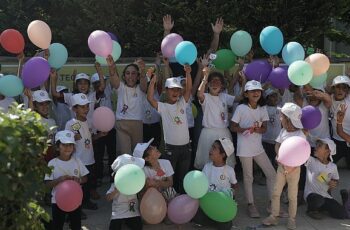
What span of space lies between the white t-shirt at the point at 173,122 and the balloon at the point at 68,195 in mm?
1392

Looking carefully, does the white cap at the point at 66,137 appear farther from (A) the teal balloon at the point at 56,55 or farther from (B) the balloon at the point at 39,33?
(B) the balloon at the point at 39,33

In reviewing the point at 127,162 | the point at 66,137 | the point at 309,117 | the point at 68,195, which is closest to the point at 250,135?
the point at 309,117

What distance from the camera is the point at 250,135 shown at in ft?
18.2

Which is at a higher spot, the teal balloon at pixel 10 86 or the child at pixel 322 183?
the teal balloon at pixel 10 86

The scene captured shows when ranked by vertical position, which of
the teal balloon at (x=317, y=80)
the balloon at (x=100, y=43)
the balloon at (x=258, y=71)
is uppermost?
the balloon at (x=100, y=43)

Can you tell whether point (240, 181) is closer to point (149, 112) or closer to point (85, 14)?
point (149, 112)

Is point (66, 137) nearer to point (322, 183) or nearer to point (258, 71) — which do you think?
point (258, 71)

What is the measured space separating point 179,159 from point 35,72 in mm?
1897

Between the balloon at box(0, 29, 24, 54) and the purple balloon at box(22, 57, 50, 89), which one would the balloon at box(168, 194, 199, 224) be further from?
the balloon at box(0, 29, 24, 54)

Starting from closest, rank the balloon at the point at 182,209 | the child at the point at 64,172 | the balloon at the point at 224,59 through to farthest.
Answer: the child at the point at 64,172 → the balloon at the point at 182,209 → the balloon at the point at 224,59

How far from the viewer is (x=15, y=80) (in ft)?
17.3

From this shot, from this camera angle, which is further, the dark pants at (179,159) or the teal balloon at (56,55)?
the teal balloon at (56,55)

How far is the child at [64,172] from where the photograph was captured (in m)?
4.75

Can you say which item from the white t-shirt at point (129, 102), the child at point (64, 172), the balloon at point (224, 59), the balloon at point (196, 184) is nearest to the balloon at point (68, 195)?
the child at point (64, 172)
